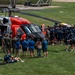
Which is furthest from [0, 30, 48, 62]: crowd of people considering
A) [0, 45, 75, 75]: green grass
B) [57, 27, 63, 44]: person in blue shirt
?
[57, 27, 63, 44]: person in blue shirt

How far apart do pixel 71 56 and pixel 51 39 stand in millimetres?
5293

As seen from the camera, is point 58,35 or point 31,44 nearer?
point 31,44

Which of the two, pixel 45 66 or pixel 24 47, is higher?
pixel 24 47

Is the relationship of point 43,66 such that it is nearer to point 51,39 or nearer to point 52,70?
point 52,70

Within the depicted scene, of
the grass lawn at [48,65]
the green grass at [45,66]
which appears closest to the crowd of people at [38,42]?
the grass lawn at [48,65]

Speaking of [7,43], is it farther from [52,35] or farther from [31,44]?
[52,35]

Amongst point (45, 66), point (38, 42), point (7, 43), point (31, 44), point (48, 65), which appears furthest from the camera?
point (7, 43)

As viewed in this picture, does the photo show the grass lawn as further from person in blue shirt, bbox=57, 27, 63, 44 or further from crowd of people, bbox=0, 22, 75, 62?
person in blue shirt, bbox=57, 27, 63, 44

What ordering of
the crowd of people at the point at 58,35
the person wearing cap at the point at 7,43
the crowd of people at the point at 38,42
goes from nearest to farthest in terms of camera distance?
the crowd of people at the point at 38,42
the person wearing cap at the point at 7,43
the crowd of people at the point at 58,35

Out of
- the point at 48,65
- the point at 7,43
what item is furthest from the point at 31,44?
the point at 48,65

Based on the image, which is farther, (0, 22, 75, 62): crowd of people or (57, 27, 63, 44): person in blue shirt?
(57, 27, 63, 44): person in blue shirt

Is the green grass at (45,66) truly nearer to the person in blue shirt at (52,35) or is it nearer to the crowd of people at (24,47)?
the crowd of people at (24,47)

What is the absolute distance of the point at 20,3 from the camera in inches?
2537

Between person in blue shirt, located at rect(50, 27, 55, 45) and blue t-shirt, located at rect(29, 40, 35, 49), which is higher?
blue t-shirt, located at rect(29, 40, 35, 49)
